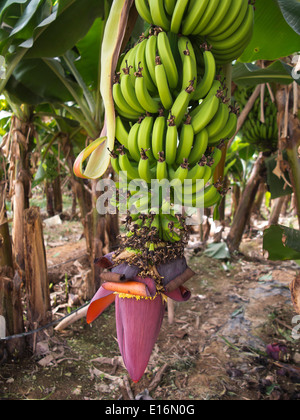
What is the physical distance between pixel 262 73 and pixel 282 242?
0.72 meters

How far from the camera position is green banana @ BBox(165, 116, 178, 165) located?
607mm

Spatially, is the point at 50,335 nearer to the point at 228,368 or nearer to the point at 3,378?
the point at 3,378

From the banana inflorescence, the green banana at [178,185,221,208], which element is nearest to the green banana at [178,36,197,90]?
the banana inflorescence

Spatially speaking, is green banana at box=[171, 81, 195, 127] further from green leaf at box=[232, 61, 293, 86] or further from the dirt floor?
the dirt floor

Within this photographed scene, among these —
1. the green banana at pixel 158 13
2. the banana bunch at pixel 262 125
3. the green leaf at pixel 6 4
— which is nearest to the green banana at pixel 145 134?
the green banana at pixel 158 13

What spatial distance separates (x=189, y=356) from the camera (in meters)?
1.59

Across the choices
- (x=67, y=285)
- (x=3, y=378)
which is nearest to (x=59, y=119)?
(x=67, y=285)

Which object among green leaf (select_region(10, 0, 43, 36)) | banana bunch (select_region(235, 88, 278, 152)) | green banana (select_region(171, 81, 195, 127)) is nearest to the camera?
green banana (select_region(171, 81, 195, 127))

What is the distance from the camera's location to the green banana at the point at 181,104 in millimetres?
591

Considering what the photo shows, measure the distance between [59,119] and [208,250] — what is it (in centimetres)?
200

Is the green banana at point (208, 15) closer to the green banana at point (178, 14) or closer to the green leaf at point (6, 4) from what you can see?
the green banana at point (178, 14)

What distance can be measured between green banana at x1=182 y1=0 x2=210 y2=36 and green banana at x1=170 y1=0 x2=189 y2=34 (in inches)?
0.6

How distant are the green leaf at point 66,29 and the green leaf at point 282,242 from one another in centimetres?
107
